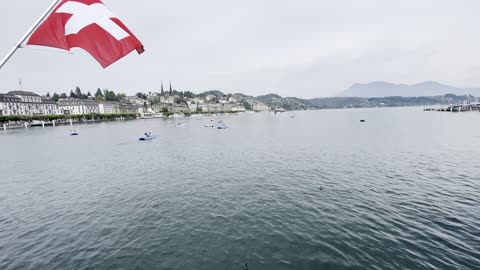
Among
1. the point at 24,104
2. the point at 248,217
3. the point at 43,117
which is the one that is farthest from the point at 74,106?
the point at 248,217

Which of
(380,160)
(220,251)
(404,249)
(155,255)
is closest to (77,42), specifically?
(155,255)

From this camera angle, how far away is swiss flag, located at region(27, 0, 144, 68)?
6.82 metres

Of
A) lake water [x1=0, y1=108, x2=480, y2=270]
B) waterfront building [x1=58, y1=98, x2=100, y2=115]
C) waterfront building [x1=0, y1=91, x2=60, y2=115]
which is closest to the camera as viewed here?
lake water [x1=0, y1=108, x2=480, y2=270]

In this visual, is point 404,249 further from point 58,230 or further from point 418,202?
point 58,230

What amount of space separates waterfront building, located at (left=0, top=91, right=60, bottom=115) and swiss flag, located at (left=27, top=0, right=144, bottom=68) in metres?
188

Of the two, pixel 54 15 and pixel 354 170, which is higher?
pixel 54 15

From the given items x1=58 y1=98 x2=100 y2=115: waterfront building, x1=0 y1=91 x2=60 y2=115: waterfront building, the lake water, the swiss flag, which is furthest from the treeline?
the swiss flag

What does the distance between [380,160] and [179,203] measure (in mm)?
25762

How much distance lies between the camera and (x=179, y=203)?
16.4m

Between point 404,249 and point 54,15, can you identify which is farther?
point 404,249

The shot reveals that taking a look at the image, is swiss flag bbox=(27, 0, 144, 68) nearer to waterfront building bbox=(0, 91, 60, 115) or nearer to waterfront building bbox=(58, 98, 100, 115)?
waterfront building bbox=(0, 91, 60, 115)

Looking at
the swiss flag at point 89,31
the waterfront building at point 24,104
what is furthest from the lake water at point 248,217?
the waterfront building at point 24,104

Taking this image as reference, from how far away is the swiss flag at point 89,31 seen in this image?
6.82 meters

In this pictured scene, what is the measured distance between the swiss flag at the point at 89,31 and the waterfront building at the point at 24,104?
188 meters
